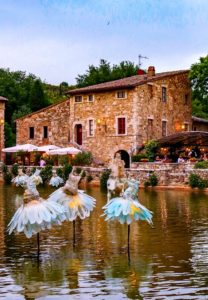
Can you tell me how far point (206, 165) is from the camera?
40.8 m

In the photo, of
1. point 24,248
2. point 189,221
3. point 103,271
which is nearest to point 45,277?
point 103,271

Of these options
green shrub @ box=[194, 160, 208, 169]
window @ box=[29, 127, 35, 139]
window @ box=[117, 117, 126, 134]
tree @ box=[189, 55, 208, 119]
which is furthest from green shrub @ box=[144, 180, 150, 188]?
window @ box=[29, 127, 35, 139]

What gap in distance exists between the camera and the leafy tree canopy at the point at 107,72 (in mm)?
74812

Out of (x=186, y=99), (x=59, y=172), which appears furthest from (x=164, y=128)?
(x=59, y=172)

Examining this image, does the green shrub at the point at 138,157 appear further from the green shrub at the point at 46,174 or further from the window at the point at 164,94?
the green shrub at the point at 46,174

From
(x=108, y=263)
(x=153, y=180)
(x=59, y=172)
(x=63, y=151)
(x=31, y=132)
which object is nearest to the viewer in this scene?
(x=108, y=263)

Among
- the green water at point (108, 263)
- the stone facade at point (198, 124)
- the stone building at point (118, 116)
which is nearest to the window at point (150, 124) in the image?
the stone building at point (118, 116)

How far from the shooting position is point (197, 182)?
1521 inches

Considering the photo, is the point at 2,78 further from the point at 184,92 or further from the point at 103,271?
the point at 103,271

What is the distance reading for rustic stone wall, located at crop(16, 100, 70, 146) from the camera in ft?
186

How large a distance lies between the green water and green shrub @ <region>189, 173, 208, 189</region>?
17190 mm

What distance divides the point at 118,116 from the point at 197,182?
15.0 metres

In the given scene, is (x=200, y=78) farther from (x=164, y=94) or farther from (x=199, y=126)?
(x=199, y=126)

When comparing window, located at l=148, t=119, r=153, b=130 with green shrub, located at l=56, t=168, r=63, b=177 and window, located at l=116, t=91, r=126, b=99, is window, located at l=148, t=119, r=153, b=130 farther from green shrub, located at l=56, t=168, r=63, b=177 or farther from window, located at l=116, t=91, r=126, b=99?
green shrub, located at l=56, t=168, r=63, b=177
